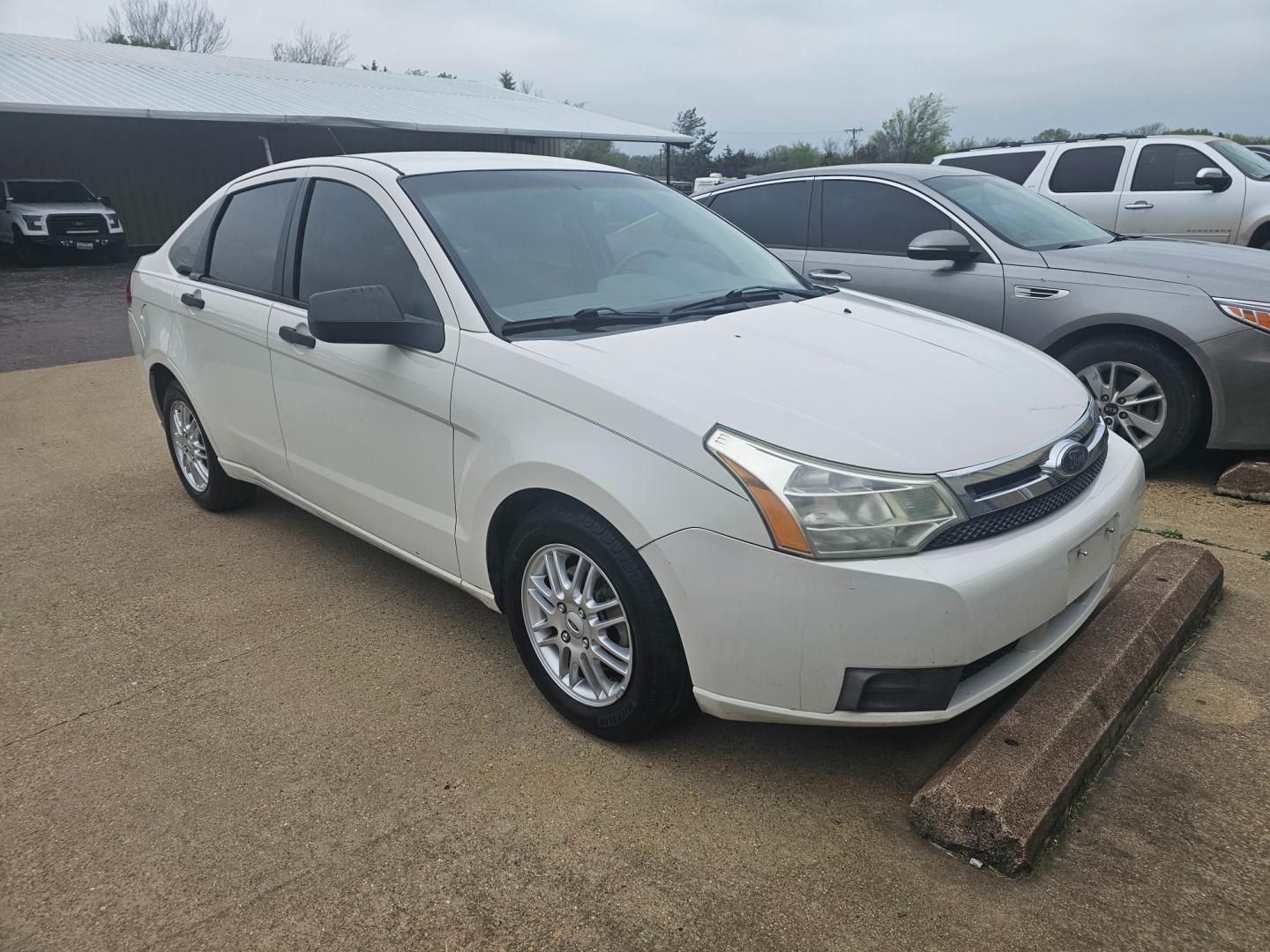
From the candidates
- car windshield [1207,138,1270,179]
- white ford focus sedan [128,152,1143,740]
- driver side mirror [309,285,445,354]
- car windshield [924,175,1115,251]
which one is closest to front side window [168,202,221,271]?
white ford focus sedan [128,152,1143,740]

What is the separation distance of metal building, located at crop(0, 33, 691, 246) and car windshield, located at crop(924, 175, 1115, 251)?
15.1 metres

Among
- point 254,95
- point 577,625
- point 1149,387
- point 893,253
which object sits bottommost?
point 577,625

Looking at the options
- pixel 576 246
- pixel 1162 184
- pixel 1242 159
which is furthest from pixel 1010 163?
pixel 576 246

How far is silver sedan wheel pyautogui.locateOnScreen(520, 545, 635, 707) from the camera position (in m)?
2.62

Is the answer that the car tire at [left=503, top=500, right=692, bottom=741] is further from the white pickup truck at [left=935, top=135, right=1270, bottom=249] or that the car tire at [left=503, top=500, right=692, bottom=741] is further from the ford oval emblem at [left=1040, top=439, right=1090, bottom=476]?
the white pickup truck at [left=935, top=135, right=1270, bottom=249]

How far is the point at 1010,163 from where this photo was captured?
1010cm

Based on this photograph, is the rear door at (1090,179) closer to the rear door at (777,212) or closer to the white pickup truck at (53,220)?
the rear door at (777,212)

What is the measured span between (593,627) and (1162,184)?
31.1ft

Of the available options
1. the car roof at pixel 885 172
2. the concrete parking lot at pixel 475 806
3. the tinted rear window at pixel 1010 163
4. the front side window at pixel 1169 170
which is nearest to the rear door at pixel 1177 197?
the front side window at pixel 1169 170

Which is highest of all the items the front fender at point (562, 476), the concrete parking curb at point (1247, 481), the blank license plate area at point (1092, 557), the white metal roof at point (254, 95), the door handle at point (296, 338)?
the white metal roof at point (254, 95)

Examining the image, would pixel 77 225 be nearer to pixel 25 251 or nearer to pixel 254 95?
pixel 25 251

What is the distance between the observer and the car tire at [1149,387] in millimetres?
4762

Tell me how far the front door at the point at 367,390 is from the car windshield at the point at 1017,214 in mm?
3767

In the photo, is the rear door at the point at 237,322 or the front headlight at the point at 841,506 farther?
the rear door at the point at 237,322
